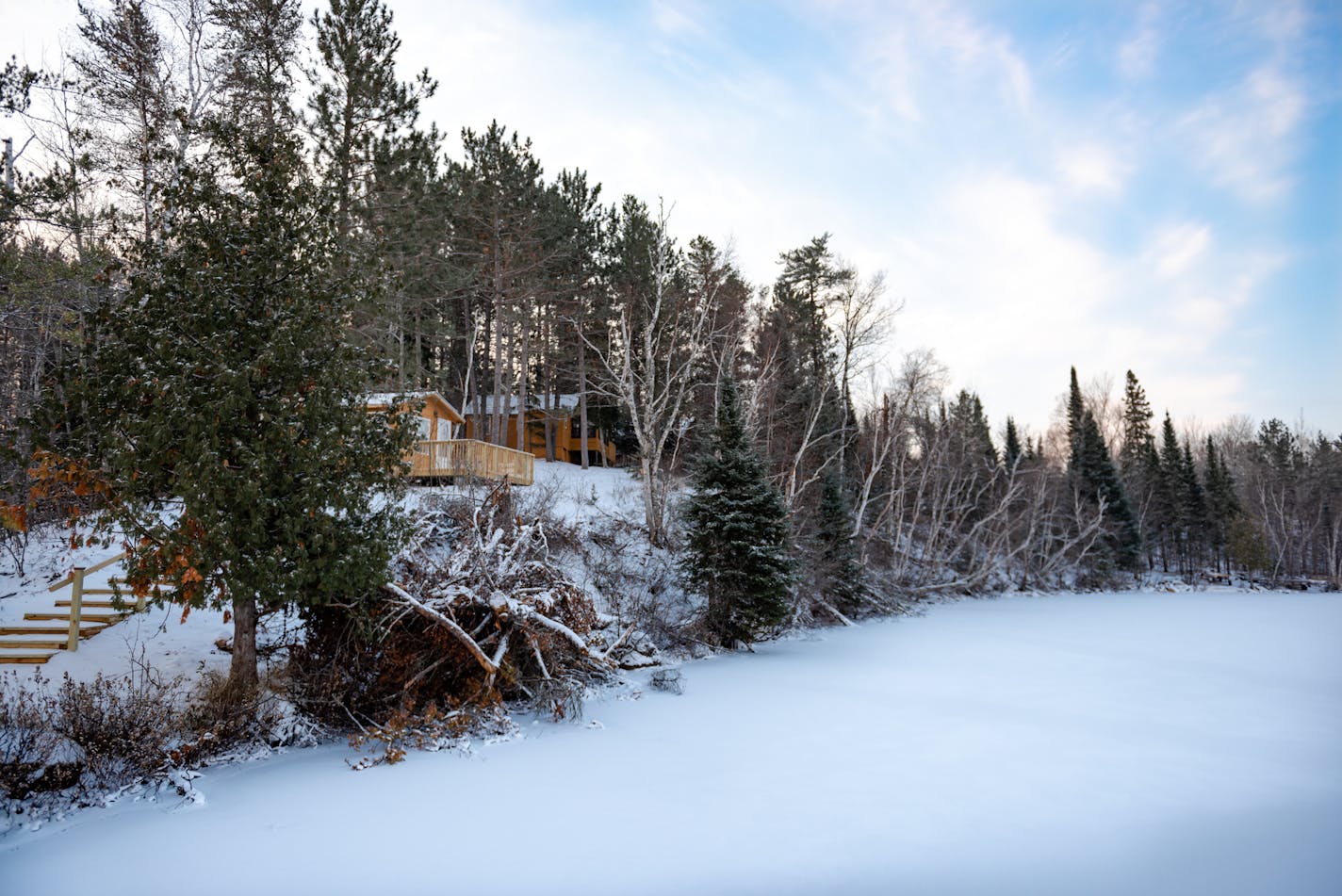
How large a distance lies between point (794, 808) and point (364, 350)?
6.04m

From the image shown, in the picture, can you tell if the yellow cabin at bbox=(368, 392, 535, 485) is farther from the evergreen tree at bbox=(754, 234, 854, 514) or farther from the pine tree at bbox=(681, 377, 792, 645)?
the evergreen tree at bbox=(754, 234, 854, 514)

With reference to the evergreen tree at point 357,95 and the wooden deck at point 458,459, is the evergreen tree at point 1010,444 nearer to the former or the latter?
the wooden deck at point 458,459

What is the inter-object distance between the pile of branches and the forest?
57 centimetres

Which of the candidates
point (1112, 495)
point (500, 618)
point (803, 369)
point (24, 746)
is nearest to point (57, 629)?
point (24, 746)

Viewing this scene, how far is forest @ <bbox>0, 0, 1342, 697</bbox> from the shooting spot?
19.1 ft

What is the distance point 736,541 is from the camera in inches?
468

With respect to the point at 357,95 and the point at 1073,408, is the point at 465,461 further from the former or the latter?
the point at 1073,408

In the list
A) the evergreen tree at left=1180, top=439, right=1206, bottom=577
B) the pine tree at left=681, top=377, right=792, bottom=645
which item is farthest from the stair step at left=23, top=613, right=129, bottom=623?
the evergreen tree at left=1180, top=439, right=1206, bottom=577

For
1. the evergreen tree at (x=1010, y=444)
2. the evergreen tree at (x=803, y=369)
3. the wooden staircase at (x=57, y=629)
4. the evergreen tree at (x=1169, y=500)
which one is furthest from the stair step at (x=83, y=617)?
the evergreen tree at (x=1169, y=500)

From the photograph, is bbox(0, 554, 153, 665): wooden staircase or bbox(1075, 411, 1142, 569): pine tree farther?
bbox(1075, 411, 1142, 569): pine tree

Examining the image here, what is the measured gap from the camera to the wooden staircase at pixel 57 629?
7.46 metres

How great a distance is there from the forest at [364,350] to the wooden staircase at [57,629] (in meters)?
0.98

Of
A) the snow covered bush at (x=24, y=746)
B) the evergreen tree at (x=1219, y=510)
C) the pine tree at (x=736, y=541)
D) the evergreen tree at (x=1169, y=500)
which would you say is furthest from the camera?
the evergreen tree at (x=1169, y=500)

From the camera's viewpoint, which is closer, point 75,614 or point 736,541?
point 75,614
